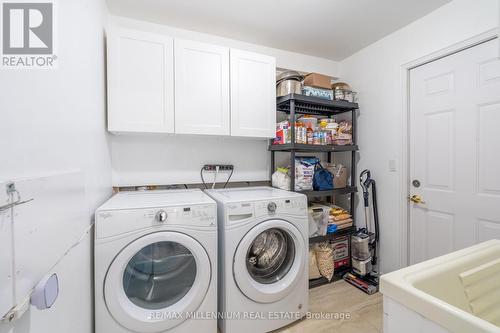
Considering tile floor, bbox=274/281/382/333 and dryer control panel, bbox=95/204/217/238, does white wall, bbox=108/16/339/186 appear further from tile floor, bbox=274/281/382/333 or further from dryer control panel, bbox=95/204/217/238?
tile floor, bbox=274/281/382/333

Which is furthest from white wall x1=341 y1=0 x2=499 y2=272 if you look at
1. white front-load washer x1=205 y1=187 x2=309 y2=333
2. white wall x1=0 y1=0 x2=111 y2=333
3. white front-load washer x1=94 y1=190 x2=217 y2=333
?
white wall x1=0 y1=0 x2=111 y2=333

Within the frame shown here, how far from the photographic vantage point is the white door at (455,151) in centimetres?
151

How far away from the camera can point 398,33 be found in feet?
6.69

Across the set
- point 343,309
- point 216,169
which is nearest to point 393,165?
point 343,309

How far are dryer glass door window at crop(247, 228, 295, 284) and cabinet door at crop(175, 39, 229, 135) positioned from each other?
37.2 inches

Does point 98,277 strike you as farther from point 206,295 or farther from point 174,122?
point 174,122

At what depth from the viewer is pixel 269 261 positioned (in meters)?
1.68

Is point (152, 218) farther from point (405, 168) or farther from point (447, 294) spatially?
point (405, 168)

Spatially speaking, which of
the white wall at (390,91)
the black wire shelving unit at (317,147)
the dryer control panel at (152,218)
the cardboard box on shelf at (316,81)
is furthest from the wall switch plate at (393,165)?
the dryer control panel at (152,218)

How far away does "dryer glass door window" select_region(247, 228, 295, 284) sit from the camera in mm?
1613

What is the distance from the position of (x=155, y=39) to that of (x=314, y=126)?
5.22ft

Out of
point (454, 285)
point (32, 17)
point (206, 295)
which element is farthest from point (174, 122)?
point (454, 285)

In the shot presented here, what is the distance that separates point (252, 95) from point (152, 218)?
132cm

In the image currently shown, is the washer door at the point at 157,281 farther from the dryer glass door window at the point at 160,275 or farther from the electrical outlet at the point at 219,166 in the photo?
the electrical outlet at the point at 219,166
